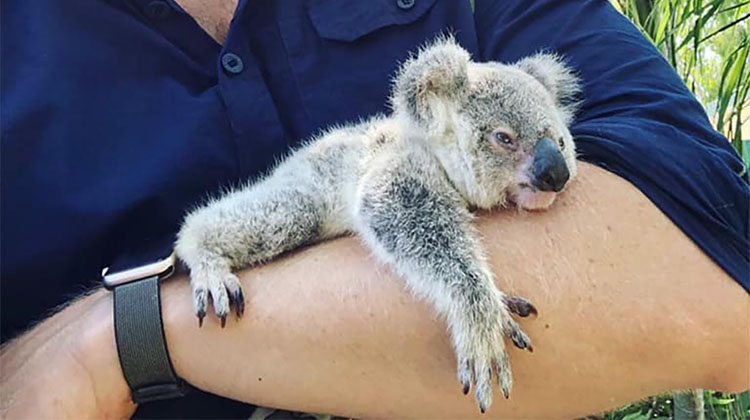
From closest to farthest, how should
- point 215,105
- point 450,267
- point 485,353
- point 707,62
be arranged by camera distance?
point 485,353
point 450,267
point 215,105
point 707,62

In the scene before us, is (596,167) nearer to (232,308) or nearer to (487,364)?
(487,364)

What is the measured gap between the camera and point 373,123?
1.59 meters

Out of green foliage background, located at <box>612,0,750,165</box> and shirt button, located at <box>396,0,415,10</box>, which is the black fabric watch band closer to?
shirt button, located at <box>396,0,415,10</box>

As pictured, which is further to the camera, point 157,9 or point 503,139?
point 157,9

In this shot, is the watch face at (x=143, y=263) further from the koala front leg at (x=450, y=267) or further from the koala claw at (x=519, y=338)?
the koala claw at (x=519, y=338)

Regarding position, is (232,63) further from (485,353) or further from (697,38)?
(697,38)

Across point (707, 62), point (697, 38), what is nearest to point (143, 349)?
point (697, 38)

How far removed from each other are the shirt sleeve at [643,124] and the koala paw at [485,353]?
283mm

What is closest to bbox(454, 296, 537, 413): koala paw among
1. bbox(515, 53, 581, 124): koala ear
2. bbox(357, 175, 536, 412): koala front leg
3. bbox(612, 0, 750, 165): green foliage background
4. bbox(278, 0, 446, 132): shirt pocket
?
bbox(357, 175, 536, 412): koala front leg

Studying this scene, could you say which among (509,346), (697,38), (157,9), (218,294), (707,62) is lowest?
(707,62)

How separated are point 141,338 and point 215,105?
482 millimetres

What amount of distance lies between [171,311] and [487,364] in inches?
18.0

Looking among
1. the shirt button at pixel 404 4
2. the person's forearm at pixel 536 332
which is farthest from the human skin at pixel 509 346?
the shirt button at pixel 404 4

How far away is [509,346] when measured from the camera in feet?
4.09
